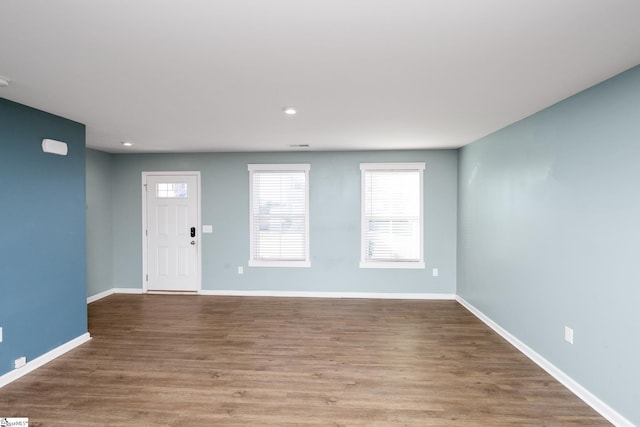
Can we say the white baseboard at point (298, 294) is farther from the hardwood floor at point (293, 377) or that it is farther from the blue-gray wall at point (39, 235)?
the blue-gray wall at point (39, 235)

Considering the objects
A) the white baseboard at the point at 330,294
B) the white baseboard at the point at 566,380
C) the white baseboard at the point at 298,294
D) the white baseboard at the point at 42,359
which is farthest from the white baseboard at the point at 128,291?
the white baseboard at the point at 566,380

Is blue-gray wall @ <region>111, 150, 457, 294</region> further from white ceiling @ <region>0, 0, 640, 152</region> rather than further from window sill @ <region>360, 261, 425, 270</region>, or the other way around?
white ceiling @ <region>0, 0, 640, 152</region>

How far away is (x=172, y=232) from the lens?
5.64 m

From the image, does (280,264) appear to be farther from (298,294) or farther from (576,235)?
(576,235)

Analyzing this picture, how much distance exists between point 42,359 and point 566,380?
472cm

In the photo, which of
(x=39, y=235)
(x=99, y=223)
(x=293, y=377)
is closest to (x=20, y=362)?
(x=39, y=235)

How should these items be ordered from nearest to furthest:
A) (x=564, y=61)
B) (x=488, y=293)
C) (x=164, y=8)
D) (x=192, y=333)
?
(x=164, y=8), (x=564, y=61), (x=192, y=333), (x=488, y=293)

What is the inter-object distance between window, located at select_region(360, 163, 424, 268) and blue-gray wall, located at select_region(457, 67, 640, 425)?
1.42m

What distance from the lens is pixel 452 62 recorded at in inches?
80.8

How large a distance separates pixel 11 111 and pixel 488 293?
537 centimetres

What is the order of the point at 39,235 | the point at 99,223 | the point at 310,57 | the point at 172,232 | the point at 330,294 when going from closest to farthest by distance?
the point at 310,57 → the point at 39,235 → the point at 99,223 → the point at 330,294 → the point at 172,232

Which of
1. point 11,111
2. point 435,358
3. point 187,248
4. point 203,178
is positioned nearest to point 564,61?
point 435,358

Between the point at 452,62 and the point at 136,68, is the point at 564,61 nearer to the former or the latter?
the point at 452,62

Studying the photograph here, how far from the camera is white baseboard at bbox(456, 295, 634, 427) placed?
88.4 inches
